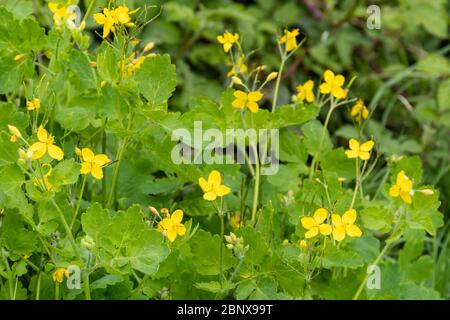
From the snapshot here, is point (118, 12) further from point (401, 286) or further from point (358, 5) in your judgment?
point (358, 5)

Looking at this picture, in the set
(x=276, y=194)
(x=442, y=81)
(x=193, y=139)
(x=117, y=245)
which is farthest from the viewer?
(x=442, y=81)

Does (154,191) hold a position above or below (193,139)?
below

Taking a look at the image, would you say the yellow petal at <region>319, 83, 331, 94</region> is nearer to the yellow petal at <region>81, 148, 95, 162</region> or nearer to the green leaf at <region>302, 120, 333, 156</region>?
the green leaf at <region>302, 120, 333, 156</region>

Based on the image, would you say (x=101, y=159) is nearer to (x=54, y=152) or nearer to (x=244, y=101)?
(x=54, y=152)

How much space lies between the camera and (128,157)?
73.2 inches

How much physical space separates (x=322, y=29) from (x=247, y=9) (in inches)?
13.4

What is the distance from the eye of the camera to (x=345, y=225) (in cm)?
146

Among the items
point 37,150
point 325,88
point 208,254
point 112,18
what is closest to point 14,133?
point 37,150

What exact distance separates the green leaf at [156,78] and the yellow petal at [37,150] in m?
0.23

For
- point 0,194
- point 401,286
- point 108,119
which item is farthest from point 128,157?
point 401,286

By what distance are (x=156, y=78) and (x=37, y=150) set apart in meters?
0.27

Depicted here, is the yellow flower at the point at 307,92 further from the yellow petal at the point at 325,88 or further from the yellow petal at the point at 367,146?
the yellow petal at the point at 367,146

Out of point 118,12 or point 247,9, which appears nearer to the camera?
point 118,12

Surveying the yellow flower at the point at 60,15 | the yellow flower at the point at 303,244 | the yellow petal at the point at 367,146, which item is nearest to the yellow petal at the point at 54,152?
the yellow flower at the point at 60,15
